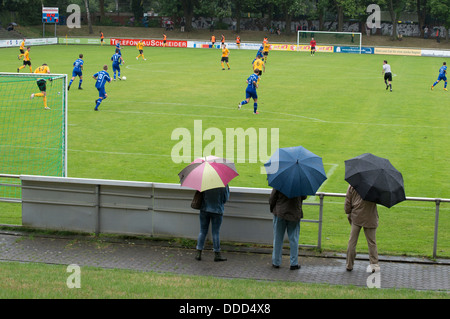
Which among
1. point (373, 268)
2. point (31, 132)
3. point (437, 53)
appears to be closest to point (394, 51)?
point (437, 53)

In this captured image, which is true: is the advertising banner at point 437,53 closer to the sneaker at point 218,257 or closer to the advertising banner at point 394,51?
the advertising banner at point 394,51

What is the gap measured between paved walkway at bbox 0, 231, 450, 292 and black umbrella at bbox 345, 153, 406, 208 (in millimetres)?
1353

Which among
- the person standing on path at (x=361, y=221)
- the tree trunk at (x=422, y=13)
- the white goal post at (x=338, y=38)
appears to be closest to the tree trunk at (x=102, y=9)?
the white goal post at (x=338, y=38)

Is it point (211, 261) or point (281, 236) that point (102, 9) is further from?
point (281, 236)

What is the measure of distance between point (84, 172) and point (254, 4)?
7650cm

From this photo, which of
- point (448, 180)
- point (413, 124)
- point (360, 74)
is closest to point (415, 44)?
point (360, 74)

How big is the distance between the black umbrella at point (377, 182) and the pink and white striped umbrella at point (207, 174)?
6.63 ft

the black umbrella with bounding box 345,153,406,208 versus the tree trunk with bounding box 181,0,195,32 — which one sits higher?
the tree trunk with bounding box 181,0,195,32

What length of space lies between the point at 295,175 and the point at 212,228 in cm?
190

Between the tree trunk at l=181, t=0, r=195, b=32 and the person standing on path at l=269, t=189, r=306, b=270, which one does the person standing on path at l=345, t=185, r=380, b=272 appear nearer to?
the person standing on path at l=269, t=189, r=306, b=270

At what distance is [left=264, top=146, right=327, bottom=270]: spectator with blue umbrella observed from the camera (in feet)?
32.2

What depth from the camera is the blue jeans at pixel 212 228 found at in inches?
420

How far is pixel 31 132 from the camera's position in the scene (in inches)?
897

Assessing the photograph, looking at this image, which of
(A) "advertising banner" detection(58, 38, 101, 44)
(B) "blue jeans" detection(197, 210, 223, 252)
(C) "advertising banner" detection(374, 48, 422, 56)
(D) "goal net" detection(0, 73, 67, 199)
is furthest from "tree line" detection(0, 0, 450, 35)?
(B) "blue jeans" detection(197, 210, 223, 252)
